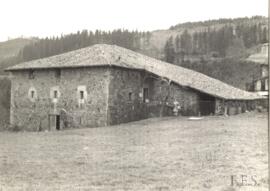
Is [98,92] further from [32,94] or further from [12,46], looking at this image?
[12,46]

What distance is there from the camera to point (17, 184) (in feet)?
34.6

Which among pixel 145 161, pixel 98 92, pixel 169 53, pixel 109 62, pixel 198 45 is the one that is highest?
pixel 198 45

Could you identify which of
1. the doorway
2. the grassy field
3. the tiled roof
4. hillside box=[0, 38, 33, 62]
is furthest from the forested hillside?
the grassy field

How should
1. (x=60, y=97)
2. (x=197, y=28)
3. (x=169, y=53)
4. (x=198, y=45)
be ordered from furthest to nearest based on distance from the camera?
(x=197, y=28) < (x=198, y=45) < (x=169, y=53) < (x=60, y=97)

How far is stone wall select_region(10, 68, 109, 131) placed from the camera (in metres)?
26.7

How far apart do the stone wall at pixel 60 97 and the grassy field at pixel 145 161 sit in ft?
18.0

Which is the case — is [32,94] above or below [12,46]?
below

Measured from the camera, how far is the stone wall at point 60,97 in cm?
2666


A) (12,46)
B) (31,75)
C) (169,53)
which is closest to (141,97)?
(31,75)

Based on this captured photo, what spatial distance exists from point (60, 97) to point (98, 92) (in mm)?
2868

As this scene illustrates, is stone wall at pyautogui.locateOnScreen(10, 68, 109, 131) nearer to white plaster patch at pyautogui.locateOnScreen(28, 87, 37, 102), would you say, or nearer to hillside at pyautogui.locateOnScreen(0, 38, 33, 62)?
white plaster patch at pyautogui.locateOnScreen(28, 87, 37, 102)

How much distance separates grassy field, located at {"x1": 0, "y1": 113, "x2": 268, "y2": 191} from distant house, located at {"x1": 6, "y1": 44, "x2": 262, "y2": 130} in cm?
564

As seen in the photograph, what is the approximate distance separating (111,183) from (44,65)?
19909mm

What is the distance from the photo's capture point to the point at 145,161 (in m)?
13.3
